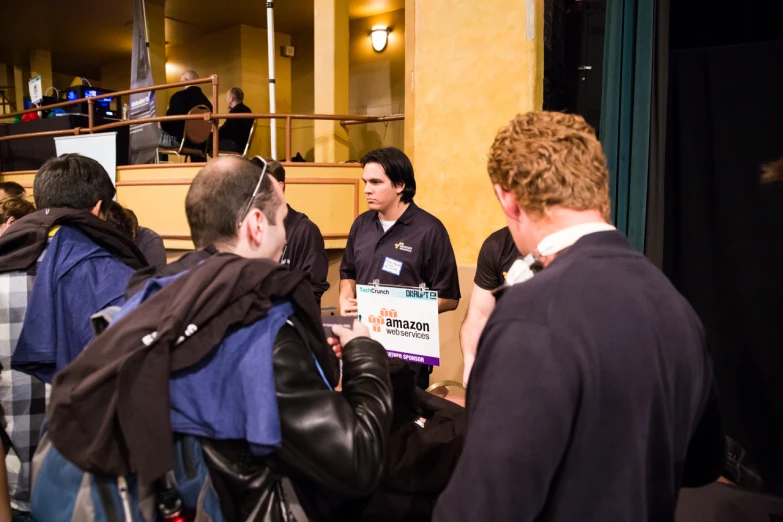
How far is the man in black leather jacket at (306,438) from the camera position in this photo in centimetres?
105

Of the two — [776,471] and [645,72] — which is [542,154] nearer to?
[645,72]

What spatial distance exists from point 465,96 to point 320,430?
293 centimetres

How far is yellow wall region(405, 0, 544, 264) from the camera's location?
335 cm

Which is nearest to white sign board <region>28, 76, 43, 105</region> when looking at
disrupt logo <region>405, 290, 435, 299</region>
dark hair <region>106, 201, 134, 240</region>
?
dark hair <region>106, 201, 134, 240</region>

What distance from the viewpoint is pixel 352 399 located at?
45.9 inches

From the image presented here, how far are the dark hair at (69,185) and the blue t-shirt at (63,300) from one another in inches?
5.1

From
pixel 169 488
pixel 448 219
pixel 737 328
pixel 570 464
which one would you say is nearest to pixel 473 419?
pixel 570 464

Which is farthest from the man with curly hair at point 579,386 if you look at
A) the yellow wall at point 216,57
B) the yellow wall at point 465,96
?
the yellow wall at point 216,57

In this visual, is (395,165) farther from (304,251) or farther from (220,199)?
(220,199)

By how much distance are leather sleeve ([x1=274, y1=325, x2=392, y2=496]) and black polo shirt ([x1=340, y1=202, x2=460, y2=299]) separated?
162cm

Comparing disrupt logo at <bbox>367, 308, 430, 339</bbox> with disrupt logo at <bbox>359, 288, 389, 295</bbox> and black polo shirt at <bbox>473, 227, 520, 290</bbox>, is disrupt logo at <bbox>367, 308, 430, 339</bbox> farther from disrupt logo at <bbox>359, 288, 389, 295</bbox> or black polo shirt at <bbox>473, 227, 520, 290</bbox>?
black polo shirt at <bbox>473, 227, 520, 290</bbox>

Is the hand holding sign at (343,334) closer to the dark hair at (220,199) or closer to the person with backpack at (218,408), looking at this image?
the person with backpack at (218,408)

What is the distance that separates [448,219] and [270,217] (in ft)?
8.09

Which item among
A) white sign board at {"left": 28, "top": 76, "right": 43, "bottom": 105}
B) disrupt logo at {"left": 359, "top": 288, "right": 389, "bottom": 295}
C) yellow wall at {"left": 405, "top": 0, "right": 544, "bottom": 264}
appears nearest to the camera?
disrupt logo at {"left": 359, "top": 288, "right": 389, "bottom": 295}
